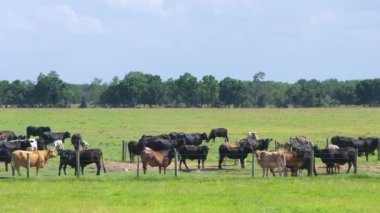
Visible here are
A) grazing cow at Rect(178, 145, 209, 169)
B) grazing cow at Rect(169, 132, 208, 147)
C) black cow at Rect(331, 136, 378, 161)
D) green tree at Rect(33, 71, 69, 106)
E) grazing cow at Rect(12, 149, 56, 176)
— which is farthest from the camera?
green tree at Rect(33, 71, 69, 106)

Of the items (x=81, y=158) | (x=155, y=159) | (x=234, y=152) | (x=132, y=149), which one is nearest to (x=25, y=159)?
(x=81, y=158)

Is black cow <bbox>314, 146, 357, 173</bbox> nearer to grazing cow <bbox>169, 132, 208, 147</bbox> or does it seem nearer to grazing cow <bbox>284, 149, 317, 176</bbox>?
grazing cow <bbox>284, 149, 317, 176</bbox>

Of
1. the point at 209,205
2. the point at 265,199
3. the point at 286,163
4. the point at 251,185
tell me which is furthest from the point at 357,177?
the point at 209,205

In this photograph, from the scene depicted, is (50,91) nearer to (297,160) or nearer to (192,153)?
(192,153)

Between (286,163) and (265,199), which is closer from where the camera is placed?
(265,199)

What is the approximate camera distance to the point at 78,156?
94.3 feet

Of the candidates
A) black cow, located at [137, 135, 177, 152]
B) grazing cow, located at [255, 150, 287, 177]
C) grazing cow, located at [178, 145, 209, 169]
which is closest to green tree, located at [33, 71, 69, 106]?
black cow, located at [137, 135, 177, 152]

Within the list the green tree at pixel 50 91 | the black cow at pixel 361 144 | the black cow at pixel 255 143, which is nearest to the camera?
the black cow at pixel 255 143

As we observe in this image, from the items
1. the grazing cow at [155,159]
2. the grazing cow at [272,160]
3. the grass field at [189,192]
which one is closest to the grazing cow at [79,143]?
the grass field at [189,192]

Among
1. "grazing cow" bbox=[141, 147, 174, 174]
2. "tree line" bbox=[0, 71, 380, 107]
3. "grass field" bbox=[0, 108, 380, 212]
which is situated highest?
"tree line" bbox=[0, 71, 380, 107]

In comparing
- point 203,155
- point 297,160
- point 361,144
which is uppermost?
point 361,144

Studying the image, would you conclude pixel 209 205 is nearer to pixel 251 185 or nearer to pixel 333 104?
pixel 251 185

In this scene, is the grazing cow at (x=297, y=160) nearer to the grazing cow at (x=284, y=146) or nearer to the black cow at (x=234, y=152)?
the black cow at (x=234, y=152)

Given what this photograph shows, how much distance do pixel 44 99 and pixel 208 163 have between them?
145 metres
